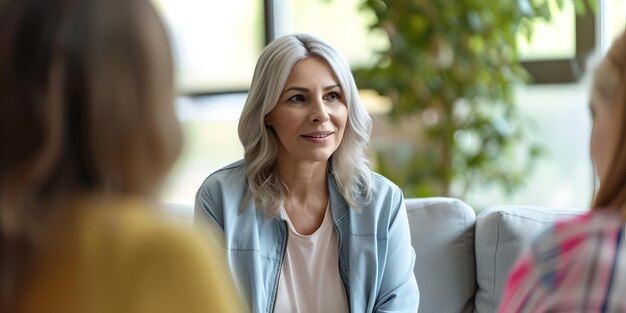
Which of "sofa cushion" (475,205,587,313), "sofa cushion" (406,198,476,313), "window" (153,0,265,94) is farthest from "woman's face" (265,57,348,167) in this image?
"window" (153,0,265,94)

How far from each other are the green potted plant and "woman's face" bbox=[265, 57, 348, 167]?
1.36 m

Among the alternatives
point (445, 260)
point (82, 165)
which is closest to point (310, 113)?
point (445, 260)

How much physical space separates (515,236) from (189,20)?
3.71m

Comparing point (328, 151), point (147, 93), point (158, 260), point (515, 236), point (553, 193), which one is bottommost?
point (553, 193)

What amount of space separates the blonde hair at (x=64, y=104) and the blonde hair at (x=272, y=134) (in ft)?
4.30

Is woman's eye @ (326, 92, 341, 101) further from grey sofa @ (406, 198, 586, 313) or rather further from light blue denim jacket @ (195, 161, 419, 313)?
grey sofa @ (406, 198, 586, 313)

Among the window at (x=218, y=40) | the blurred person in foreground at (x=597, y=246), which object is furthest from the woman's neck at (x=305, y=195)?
the window at (x=218, y=40)

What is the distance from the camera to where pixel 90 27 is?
0.96 m

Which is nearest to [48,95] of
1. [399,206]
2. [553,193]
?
[399,206]

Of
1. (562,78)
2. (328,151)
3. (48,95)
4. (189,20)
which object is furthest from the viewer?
(189,20)

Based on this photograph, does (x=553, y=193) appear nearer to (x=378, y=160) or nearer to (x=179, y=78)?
(x=378, y=160)

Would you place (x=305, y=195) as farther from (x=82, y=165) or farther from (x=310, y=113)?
(x=82, y=165)

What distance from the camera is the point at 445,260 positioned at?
249 centimetres

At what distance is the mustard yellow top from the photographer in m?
0.95
